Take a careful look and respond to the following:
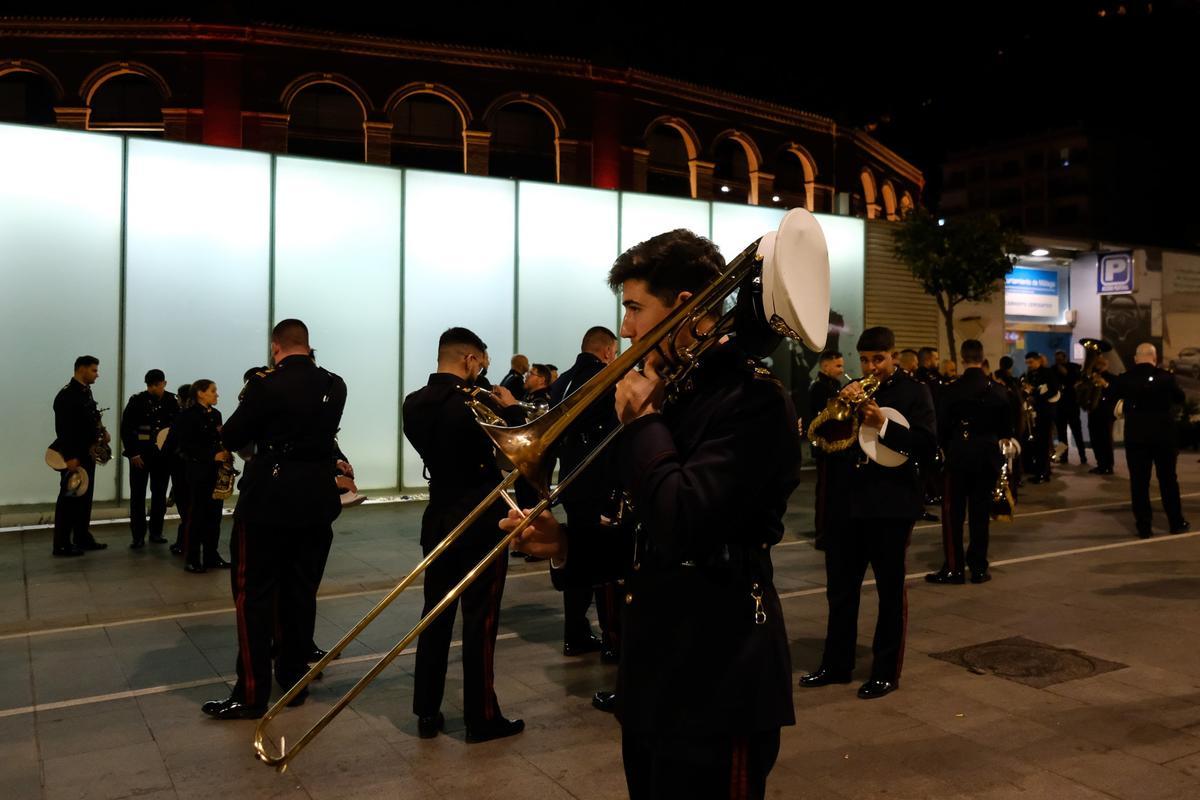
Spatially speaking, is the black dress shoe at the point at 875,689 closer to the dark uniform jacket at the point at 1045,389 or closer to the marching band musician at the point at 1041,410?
the marching band musician at the point at 1041,410

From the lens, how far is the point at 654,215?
663 inches

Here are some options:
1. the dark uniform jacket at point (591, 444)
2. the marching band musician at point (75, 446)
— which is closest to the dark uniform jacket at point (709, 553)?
the dark uniform jacket at point (591, 444)

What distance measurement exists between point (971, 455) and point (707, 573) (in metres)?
6.98

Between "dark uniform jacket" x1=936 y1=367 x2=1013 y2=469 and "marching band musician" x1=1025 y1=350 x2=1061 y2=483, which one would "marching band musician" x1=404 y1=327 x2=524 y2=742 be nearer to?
"dark uniform jacket" x1=936 y1=367 x2=1013 y2=469

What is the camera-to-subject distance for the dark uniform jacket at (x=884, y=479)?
5.64 meters

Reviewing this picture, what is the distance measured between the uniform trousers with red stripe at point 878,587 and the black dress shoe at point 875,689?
1.2 inches

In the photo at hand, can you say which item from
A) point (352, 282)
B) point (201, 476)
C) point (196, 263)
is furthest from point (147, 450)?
point (352, 282)

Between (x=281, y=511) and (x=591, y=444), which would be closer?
(x=591, y=444)

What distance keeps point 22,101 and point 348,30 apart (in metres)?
A: 7.06

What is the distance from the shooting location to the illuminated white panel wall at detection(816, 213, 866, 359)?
18734 millimetres

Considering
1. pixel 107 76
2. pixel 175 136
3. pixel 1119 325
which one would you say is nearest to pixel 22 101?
pixel 107 76

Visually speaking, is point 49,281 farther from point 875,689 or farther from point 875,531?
point 875,689

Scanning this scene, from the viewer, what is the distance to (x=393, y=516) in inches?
515

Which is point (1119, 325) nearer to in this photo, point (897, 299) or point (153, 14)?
point (897, 299)
